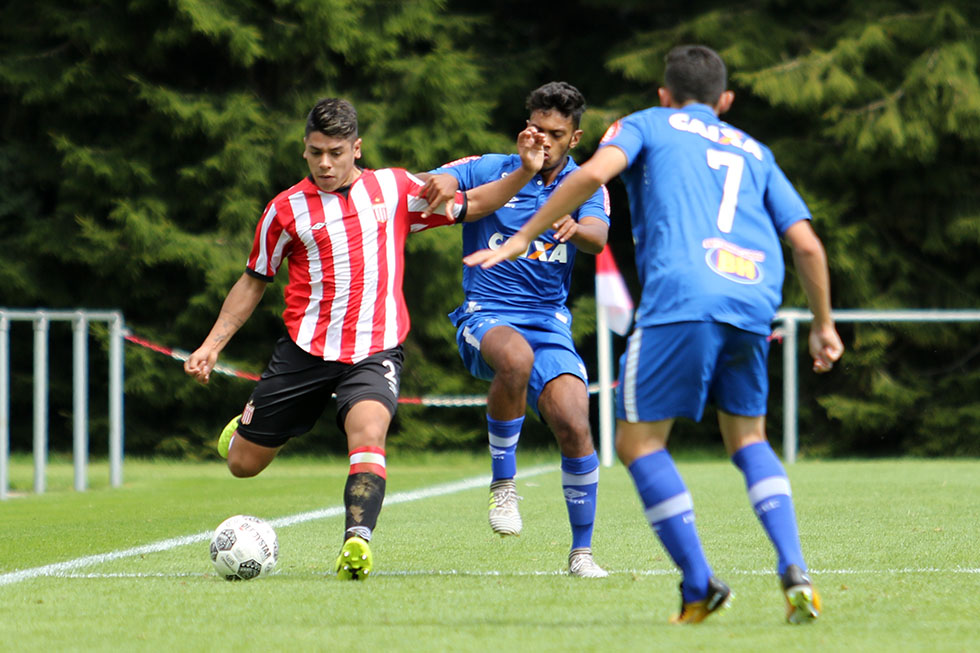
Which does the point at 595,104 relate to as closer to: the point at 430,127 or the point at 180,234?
the point at 430,127

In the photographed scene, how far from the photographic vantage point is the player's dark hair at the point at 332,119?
5.47m

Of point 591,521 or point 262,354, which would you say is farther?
point 262,354

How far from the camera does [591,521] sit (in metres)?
5.36

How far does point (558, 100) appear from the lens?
232 inches

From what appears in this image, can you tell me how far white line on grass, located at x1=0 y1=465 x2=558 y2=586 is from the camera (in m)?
5.38

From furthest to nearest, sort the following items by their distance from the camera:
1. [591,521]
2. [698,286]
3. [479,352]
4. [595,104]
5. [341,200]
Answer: [595,104], [479,352], [341,200], [591,521], [698,286]

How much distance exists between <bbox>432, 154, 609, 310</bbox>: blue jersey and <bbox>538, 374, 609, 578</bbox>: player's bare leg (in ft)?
1.77

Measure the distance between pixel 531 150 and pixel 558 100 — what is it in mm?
714

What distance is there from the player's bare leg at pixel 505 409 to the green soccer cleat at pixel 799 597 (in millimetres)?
2104

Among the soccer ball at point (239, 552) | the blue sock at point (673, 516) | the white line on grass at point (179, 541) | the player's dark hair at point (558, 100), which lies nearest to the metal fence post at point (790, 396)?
the white line on grass at point (179, 541)

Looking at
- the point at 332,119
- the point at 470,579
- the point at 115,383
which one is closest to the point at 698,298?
the point at 470,579

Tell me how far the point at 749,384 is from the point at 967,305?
14.0 meters

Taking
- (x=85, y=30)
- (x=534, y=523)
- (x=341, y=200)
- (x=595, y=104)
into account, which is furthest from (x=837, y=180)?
(x=341, y=200)

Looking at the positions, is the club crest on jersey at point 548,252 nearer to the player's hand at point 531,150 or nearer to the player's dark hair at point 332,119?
the player's hand at point 531,150
